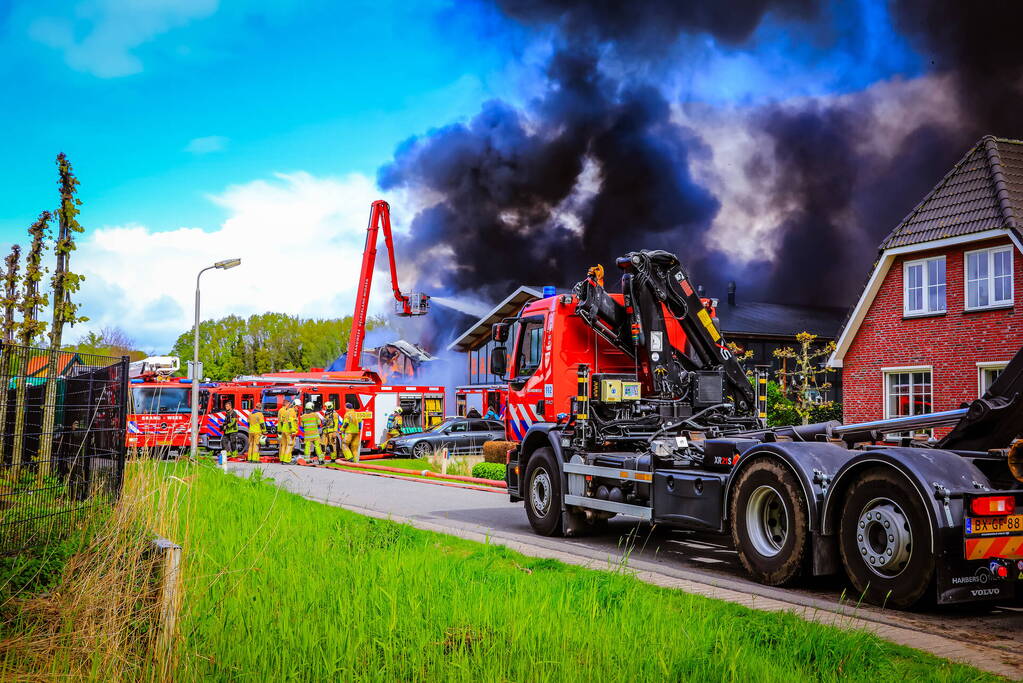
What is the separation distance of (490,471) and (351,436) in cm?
908

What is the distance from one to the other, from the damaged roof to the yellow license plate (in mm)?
14940

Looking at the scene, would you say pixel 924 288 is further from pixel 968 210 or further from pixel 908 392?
pixel 908 392

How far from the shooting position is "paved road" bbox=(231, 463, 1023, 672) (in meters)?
6.64

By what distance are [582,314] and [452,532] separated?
3110mm

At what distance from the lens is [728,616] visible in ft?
20.1

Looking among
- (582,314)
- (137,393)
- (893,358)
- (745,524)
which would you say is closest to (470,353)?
(137,393)

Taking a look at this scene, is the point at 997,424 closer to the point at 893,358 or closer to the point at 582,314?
the point at 582,314

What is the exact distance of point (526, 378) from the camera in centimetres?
1244

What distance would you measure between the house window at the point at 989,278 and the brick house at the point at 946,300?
0.07 ft

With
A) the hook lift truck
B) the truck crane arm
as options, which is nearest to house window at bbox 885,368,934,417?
the truck crane arm

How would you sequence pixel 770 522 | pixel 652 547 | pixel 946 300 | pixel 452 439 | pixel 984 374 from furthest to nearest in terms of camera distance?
pixel 452 439, pixel 946 300, pixel 984 374, pixel 652 547, pixel 770 522

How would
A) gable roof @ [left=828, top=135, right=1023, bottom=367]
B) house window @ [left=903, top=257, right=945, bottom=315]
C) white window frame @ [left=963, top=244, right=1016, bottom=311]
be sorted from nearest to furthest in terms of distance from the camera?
white window frame @ [left=963, top=244, right=1016, bottom=311]
gable roof @ [left=828, top=135, right=1023, bottom=367]
house window @ [left=903, top=257, right=945, bottom=315]

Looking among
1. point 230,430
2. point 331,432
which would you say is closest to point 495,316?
point 230,430

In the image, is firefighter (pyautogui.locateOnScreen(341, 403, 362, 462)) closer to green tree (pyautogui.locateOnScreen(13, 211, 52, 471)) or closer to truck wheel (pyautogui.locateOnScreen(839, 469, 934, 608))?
green tree (pyautogui.locateOnScreen(13, 211, 52, 471))
